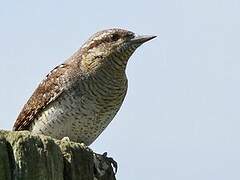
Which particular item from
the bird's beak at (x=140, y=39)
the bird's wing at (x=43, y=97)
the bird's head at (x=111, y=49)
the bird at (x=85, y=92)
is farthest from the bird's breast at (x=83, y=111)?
the bird's beak at (x=140, y=39)

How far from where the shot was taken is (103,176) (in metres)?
4.11

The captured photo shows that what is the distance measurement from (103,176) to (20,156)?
1.11m

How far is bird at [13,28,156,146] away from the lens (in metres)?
7.77

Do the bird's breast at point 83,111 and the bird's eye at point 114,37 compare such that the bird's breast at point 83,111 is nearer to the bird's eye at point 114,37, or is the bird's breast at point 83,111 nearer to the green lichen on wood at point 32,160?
the bird's eye at point 114,37

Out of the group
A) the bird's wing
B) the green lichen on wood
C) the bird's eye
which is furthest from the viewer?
the bird's eye

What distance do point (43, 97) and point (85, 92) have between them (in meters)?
0.71

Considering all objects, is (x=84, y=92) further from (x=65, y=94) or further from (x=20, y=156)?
(x=20, y=156)

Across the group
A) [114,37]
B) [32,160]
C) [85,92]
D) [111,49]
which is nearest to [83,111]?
[85,92]

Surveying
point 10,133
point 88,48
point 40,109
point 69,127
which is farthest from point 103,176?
point 88,48

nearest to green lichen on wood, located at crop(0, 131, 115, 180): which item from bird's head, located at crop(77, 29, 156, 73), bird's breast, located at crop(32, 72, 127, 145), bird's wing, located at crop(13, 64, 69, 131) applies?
bird's breast, located at crop(32, 72, 127, 145)

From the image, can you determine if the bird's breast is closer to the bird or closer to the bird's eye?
the bird

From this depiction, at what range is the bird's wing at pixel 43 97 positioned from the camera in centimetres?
819

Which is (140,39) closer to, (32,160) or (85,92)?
(85,92)

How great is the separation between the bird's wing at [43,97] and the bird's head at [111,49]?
0.32m
